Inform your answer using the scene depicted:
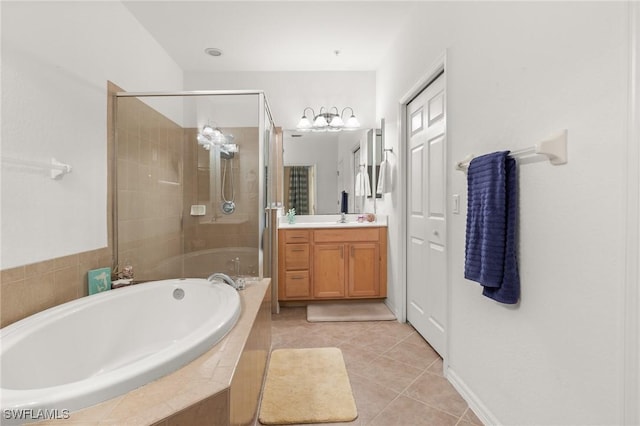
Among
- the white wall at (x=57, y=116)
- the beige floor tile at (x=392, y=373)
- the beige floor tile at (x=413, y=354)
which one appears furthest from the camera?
the beige floor tile at (x=413, y=354)

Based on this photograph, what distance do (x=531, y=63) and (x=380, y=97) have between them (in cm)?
233

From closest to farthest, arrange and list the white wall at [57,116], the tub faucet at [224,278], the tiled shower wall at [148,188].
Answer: the white wall at [57,116]
the tub faucet at [224,278]
the tiled shower wall at [148,188]

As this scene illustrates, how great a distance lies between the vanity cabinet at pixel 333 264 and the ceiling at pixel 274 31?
1.79 m

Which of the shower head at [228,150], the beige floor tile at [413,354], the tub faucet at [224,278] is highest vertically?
the shower head at [228,150]

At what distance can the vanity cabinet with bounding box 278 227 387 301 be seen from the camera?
313 centimetres

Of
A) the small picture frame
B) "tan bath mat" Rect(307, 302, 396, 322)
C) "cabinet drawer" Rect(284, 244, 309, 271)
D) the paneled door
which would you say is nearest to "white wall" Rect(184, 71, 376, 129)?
the paneled door

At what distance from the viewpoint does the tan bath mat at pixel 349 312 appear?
2844mm

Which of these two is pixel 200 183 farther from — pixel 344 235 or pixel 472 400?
pixel 472 400

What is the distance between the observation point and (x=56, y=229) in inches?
64.7

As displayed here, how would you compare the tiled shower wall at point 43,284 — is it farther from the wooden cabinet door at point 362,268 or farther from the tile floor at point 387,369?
the wooden cabinet door at point 362,268

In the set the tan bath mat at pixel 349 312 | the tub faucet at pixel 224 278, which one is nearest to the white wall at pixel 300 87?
the tan bath mat at pixel 349 312

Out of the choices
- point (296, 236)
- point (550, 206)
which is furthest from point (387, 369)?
point (296, 236)

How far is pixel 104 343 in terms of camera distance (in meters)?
1.64

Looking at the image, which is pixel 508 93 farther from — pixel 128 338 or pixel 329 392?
pixel 128 338
